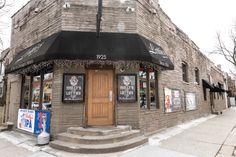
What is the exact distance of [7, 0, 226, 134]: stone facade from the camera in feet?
21.7

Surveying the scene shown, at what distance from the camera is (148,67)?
310 inches

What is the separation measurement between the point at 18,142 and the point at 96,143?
329cm

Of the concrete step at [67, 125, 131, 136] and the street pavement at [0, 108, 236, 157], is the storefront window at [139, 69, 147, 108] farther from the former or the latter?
the concrete step at [67, 125, 131, 136]

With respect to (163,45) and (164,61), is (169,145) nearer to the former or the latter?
(164,61)

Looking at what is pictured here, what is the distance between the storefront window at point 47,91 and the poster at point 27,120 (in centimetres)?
58

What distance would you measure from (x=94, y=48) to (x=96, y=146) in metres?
3.22

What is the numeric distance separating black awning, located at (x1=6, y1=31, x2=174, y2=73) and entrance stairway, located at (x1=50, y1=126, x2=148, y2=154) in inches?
97.1

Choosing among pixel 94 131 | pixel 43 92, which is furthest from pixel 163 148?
pixel 43 92

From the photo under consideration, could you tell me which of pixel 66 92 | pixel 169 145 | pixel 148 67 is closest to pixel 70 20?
pixel 66 92

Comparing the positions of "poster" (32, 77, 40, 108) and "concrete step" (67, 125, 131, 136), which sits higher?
"poster" (32, 77, 40, 108)

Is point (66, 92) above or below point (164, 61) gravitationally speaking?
below

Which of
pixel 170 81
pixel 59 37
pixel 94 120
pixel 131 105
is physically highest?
pixel 59 37

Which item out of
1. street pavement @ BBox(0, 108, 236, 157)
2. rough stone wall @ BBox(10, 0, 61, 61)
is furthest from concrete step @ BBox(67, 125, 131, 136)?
rough stone wall @ BBox(10, 0, 61, 61)

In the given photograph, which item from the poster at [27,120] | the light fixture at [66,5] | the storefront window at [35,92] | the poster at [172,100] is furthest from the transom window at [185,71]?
the poster at [27,120]
